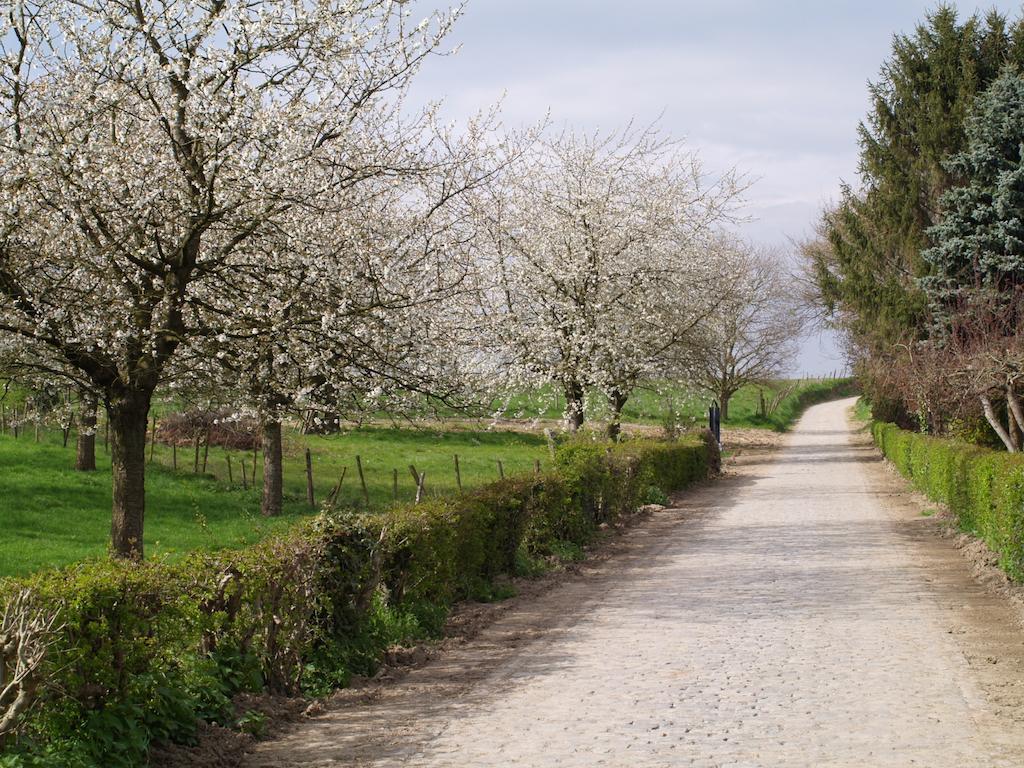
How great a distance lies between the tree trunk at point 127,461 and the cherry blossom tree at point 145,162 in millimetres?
14

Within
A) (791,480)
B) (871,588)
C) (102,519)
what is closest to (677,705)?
(871,588)

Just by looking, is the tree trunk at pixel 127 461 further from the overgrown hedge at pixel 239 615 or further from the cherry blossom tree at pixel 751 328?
the cherry blossom tree at pixel 751 328

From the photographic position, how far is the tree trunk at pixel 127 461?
9852mm

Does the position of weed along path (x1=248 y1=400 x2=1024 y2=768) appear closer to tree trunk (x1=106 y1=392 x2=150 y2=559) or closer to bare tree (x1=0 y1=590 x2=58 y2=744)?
bare tree (x1=0 y1=590 x2=58 y2=744)

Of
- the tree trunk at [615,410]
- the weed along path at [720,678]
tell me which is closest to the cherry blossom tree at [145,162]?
the weed along path at [720,678]

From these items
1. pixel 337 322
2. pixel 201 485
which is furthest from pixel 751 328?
pixel 337 322

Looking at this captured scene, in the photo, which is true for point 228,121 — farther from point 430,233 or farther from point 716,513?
point 716,513

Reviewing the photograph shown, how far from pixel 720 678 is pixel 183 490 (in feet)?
57.4

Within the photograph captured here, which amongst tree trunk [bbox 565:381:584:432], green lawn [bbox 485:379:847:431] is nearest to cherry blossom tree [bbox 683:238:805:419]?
green lawn [bbox 485:379:847:431]

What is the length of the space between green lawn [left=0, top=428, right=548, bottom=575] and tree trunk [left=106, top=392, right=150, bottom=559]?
2.47 ft

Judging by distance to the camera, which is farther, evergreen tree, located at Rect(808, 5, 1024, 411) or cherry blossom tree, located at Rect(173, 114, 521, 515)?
evergreen tree, located at Rect(808, 5, 1024, 411)

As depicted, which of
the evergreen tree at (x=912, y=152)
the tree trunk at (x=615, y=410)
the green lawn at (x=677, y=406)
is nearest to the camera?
the green lawn at (x=677, y=406)

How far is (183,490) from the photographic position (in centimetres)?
2258

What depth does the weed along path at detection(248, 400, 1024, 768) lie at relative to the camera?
586 centimetres
